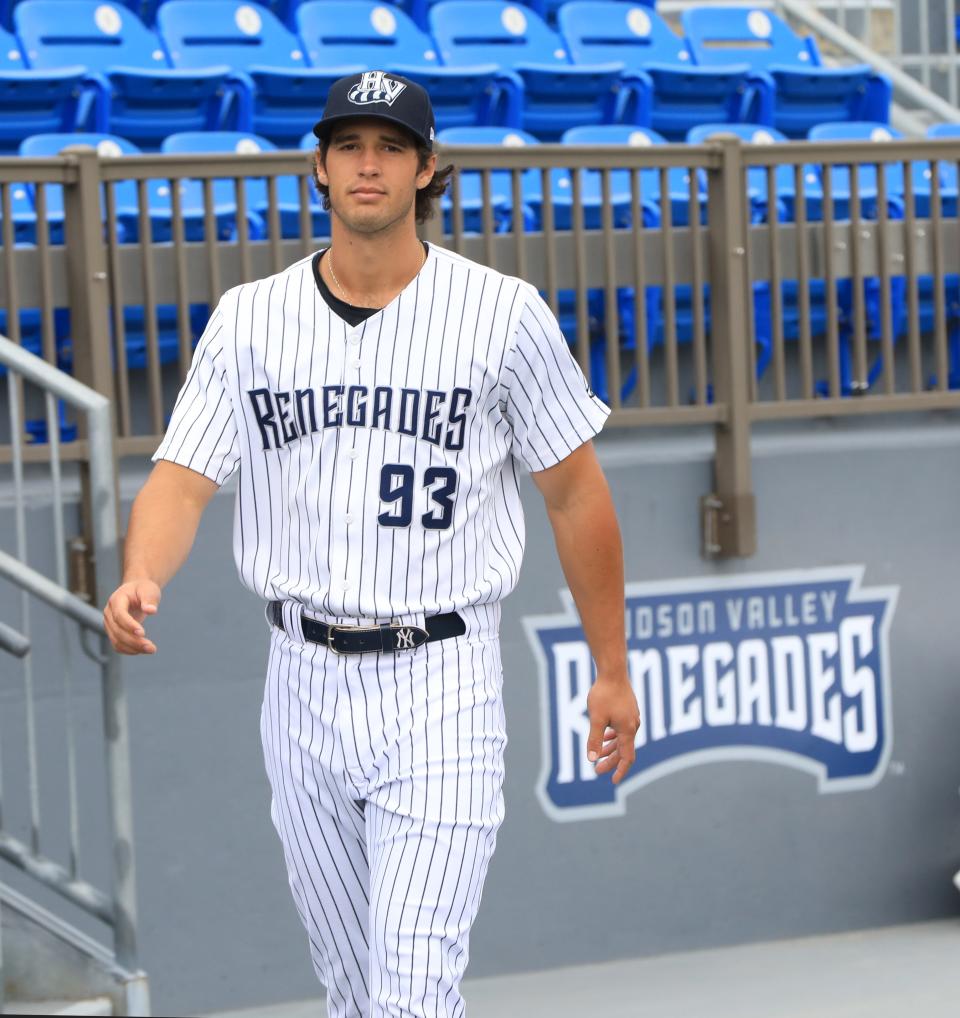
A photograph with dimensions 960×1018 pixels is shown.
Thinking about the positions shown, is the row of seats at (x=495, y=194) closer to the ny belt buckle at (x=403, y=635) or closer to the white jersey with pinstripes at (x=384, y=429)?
the white jersey with pinstripes at (x=384, y=429)

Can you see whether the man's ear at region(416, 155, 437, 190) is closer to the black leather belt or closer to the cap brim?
the cap brim

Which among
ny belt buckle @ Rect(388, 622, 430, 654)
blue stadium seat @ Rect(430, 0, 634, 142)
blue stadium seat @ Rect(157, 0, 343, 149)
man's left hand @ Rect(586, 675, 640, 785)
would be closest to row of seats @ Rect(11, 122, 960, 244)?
blue stadium seat @ Rect(157, 0, 343, 149)

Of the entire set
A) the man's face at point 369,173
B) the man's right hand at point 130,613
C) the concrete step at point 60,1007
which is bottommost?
the concrete step at point 60,1007

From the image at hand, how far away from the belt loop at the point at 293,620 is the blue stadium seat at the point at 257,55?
198 inches

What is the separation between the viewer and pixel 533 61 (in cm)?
953

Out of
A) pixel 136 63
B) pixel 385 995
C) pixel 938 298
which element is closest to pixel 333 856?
pixel 385 995

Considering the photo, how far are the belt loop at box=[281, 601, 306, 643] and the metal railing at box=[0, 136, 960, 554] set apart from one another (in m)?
2.14

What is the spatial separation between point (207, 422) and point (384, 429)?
348 millimetres

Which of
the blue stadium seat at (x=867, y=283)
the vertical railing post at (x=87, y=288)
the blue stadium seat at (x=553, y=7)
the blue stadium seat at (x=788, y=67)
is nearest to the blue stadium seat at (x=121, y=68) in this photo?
the vertical railing post at (x=87, y=288)

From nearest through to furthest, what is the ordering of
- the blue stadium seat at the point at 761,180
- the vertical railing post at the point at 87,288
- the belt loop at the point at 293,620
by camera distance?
the belt loop at the point at 293,620
the vertical railing post at the point at 87,288
the blue stadium seat at the point at 761,180

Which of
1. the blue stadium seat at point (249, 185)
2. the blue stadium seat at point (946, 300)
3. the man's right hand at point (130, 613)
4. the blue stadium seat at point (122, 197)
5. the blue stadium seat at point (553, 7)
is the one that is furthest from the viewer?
the blue stadium seat at point (553, 7)

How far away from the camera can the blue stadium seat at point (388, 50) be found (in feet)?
27.5

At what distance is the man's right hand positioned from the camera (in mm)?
2877

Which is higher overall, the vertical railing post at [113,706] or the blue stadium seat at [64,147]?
the blue stadium seat at [64,147]
